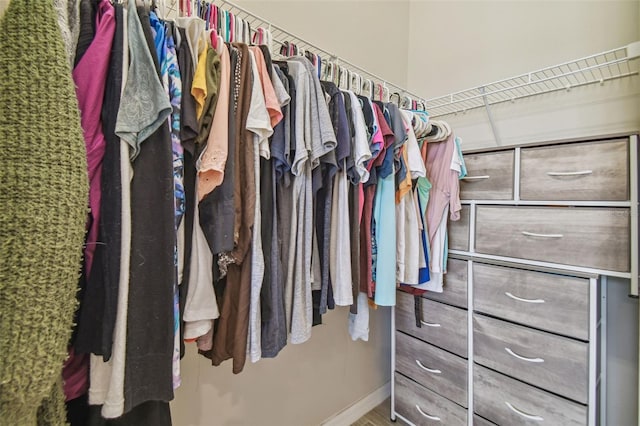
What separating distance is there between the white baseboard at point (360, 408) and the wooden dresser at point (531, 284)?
1.25 ft

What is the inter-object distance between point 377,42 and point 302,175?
139 centimetres

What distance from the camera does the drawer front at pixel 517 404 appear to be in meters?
0.98

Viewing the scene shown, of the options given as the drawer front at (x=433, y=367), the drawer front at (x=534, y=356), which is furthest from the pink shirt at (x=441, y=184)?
the drawer front at (x=433, y=367)

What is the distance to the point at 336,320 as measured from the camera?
1491 mm

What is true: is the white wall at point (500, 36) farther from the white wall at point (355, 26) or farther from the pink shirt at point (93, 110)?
the pink shirt at point (93, 110)

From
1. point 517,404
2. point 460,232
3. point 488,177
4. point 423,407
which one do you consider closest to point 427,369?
point 423,407

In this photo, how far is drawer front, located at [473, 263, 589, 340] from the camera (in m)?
0.95

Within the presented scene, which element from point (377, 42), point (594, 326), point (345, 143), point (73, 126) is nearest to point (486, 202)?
point (594, 326)

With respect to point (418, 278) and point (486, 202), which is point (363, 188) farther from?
point (486, 202)

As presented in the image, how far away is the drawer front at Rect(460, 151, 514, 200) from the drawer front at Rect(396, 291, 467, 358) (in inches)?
21.4

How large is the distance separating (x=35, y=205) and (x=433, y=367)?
5.27 ft

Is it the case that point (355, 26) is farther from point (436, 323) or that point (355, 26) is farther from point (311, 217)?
point (436, 323)

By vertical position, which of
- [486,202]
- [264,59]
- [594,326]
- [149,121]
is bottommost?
[594,326]

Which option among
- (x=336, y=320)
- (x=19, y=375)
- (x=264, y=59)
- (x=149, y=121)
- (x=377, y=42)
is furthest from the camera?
(x=377, y=42)
